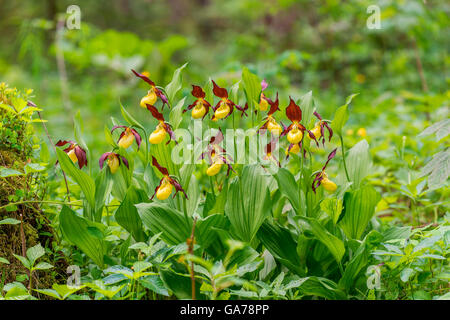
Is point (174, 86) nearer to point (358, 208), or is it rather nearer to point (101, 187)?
point (101, 187)

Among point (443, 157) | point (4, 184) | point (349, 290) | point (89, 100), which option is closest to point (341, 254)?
point (349, 290)

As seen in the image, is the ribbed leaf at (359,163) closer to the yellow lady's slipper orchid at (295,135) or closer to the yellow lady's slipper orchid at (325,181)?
the yellow lady's slipper orchid at (325,181)

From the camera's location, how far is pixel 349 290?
118 cm

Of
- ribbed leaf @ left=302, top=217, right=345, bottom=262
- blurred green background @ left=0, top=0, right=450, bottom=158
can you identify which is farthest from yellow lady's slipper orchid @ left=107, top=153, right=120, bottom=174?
blurred green background @ left=0, top=0, right=450, bottom=158

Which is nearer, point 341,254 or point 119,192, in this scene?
point 341,254

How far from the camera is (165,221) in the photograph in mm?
1125

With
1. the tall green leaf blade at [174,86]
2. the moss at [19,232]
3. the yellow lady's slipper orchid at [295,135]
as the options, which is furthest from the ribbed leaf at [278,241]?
the moss at [19,232]

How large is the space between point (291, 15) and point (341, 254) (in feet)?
16.4

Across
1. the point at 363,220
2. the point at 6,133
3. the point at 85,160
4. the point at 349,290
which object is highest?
the point at 6,133

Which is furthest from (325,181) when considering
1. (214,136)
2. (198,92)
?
(198,92)

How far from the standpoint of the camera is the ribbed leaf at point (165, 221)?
1.11m

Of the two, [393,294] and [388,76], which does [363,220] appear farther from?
[388,76]

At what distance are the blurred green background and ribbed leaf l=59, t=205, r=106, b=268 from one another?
1.51m
